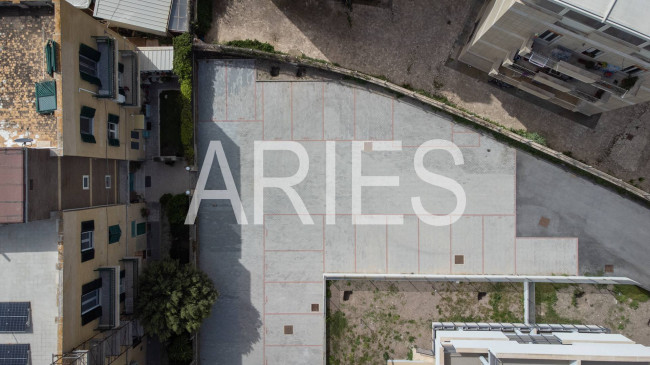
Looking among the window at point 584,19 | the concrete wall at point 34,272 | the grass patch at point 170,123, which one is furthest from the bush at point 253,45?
the window at point 584,19

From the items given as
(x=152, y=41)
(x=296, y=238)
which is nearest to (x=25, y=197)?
(x=152, y=41)

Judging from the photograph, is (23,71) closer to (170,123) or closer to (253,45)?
(170,123)

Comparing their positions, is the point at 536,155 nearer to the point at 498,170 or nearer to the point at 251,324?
the point at 498,170

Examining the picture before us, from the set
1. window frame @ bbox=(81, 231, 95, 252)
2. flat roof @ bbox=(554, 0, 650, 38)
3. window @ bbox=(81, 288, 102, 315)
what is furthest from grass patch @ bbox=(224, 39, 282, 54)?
window @ bbox=(81, 288, 102, 315)

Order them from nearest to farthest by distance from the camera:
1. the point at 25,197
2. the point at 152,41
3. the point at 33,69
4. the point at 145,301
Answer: the point at 25,197 < the point at 33,69 < the point at 145,301 < the point at 152,41

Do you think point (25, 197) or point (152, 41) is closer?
point (25, 197)
